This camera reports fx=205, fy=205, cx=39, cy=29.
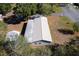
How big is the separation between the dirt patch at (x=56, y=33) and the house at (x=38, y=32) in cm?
4

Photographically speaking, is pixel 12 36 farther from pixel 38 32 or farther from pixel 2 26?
pixel 38 32

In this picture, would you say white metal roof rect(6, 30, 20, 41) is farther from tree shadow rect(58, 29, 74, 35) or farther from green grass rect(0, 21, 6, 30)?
tree shadow rect(58, 29, 74, 35)

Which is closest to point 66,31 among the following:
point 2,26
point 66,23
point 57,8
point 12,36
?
point 66,23

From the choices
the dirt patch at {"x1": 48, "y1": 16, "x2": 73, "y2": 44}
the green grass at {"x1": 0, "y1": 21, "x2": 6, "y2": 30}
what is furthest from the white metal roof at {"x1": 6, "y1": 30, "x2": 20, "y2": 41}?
the dirt patch at {"x1": 48, "y1": 16, "x2": 73, "y2": 44}

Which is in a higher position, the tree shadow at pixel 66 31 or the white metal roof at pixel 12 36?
the tree shadow at pixel 66 31

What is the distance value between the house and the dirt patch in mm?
41

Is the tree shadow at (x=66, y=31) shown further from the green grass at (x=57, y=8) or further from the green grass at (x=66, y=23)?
the green grass at (x=57, y=8)

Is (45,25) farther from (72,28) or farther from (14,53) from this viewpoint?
(14,53)

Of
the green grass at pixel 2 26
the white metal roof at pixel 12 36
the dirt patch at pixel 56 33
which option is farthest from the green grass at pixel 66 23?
the green grass at pixel 2 26

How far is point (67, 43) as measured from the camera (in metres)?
2.04

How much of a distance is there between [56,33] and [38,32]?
180 millimetres

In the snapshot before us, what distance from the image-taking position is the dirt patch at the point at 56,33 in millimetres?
2033

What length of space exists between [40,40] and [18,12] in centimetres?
37

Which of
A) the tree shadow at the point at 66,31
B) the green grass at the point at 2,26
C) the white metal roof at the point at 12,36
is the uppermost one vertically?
the green grass at the point at 2,26
